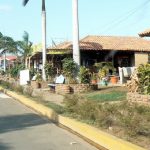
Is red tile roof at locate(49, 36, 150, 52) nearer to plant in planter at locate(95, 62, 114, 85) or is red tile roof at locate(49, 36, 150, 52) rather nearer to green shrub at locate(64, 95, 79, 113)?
plant in planter at locate(95, 62, 114, 85)

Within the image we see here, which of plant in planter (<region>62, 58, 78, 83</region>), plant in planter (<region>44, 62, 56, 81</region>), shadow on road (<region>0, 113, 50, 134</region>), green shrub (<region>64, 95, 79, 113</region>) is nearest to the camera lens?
shadow on road (<region>0, 113, 50, 134</region>)

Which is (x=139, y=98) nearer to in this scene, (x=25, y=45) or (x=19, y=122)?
(x=19, y=122)

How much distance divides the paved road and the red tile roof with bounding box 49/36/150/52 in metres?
24.0

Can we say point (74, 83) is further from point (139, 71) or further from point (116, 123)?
point (116, 123)

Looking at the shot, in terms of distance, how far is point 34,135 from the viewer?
12.2 m

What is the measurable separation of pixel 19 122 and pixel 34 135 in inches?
118

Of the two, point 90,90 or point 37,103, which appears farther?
point 90,90

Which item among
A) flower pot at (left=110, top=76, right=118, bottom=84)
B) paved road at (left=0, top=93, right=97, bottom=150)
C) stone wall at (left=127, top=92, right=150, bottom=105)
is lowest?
paved road at (left=0, top=93, right=97, bottom=150)

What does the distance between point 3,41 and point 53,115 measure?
55142 mm

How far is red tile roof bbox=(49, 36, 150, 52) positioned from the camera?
133ft

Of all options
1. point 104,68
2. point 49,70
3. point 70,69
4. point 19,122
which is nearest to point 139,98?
point 19,122

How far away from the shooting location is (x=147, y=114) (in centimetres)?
1338

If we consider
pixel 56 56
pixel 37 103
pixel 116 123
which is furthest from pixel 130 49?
pixel 116 123

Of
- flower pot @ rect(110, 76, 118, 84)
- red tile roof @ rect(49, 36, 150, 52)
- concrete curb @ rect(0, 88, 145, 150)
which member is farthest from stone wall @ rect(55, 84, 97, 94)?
red tile roof @ rect(49, 36, 150, 52)
